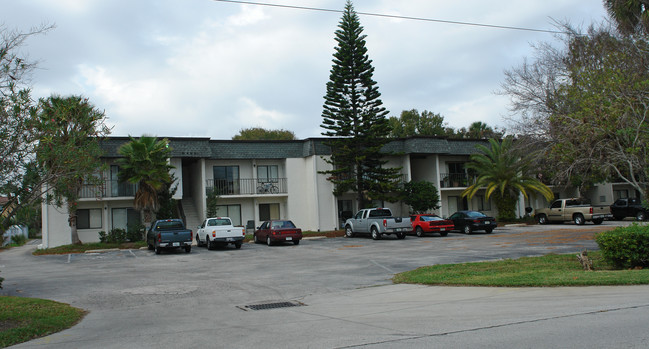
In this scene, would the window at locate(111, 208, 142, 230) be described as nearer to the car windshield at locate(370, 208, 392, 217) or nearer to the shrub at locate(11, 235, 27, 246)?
the car windshield at locate(370, 208, 392, 217)

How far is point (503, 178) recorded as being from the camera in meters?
37.5

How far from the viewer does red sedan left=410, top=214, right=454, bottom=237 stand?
2902 centimetres

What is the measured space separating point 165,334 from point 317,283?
593 centimetres

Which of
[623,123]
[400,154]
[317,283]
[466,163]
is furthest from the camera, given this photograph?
[466,163]

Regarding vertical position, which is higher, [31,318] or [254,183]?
[254,183]

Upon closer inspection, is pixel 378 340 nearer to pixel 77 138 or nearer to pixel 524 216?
pixel 77 138

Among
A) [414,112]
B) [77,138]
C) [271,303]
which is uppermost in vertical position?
[414,112]

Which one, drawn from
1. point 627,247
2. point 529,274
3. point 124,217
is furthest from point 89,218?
point 627,247

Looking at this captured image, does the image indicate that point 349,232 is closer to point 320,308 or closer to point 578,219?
point 578,219

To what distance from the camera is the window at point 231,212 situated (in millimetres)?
34531

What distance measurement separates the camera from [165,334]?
786cm

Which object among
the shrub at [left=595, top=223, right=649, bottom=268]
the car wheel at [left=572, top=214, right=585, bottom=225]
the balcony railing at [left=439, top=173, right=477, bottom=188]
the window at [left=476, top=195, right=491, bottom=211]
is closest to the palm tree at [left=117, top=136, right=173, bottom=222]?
the balcony railing at [left=439, top=173, right=477, bottom=188]

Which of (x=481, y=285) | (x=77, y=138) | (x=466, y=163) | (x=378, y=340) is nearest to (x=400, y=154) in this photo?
(x=466, y=163)

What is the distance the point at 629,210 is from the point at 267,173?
26569mm
